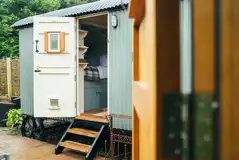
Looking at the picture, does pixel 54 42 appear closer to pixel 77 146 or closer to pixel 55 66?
pixel 55 66

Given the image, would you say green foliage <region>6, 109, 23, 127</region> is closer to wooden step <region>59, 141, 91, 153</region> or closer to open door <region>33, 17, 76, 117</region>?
open door <region>33, 17, 76, 117</region>

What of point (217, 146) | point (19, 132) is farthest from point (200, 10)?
point (19, 132)

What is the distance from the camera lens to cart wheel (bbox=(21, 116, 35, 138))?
5.98m

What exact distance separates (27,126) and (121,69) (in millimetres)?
3322

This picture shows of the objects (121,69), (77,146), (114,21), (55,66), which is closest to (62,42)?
(55,66)

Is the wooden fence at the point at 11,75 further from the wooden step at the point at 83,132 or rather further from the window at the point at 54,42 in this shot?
the wooden step at the point at 83,132

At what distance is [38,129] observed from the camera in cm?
595

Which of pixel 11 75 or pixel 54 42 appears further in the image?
pixel 11 75

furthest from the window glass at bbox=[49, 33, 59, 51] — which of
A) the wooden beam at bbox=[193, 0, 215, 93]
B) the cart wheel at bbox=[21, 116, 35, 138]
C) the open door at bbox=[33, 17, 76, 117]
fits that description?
the wooden beam at bbox=[193, 0, 215, 93]

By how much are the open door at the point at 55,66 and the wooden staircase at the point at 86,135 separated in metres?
0.28

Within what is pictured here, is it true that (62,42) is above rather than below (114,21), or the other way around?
below

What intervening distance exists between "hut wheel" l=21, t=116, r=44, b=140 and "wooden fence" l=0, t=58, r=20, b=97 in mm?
2491

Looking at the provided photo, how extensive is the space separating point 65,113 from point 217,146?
184 inches

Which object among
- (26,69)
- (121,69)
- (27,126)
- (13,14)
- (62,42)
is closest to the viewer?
(121,69)
